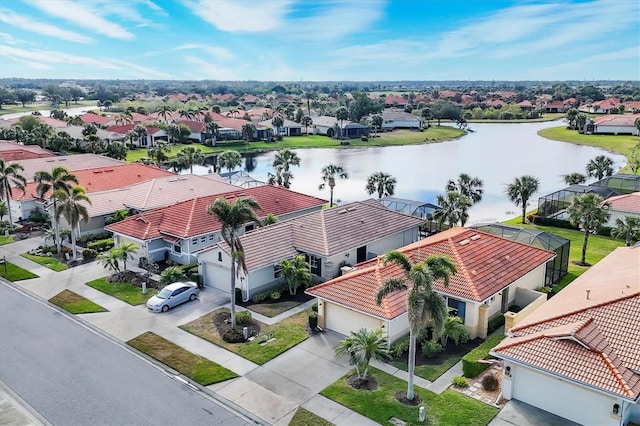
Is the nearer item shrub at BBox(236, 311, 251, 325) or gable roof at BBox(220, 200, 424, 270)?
shrub at BBox(236, 311, 251, 325)

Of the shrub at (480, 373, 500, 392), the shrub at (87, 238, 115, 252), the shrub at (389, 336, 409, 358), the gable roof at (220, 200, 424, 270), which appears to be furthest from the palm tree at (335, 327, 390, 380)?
the shrub at (87, 238, 115, 252)

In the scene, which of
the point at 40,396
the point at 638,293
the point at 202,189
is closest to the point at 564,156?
the point at 202,189

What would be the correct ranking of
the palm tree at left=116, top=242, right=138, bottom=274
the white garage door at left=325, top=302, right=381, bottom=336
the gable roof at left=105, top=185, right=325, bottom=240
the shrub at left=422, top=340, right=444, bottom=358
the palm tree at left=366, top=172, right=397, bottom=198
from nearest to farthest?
the shrub at left=422, top=340, right=444, bottom=358 → the white garage door at left=325, top=302, right=381, bottom=336 → the palm tree at left=116, top=242, right=138, bottom=274 → the gable roof at left=105, top=185, right=325, bottom=240 → the palm tree at left=366, top=172, right=397, bottom=198

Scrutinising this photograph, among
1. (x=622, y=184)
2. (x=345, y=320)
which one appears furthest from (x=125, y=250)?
(x=622, y=184)

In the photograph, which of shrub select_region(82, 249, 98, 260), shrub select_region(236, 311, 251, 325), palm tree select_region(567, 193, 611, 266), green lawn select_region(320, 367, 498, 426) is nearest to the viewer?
green lawn select_region(320, 367, 498, 426)

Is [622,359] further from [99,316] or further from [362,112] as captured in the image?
[362,112]

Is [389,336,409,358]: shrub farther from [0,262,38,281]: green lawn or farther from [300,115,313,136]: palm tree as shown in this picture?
[300,115,313,136]: palm tree
